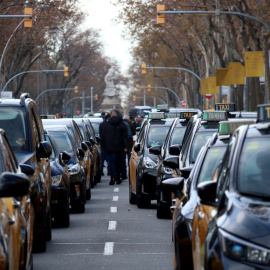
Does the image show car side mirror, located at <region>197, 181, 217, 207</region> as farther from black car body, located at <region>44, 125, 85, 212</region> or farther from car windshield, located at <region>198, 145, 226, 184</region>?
black car body, located at <region>44, 125, 85, 212</region>

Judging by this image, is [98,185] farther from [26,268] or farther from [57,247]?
[26,268]

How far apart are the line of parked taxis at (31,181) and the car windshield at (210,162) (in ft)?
4.99

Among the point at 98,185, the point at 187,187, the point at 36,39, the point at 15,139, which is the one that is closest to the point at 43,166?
the point at 15,139

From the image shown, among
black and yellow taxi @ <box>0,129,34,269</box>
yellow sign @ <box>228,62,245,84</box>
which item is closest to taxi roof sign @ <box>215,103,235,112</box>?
black and yellow taxi @ <box>0,129,34,269</box>

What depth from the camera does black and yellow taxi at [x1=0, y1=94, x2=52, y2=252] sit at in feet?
35.8

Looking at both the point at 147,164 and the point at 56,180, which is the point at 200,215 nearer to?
the point at 56,180

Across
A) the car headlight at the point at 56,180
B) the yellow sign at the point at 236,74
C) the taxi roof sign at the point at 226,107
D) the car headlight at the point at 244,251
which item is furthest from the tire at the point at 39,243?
the yellow sign at the point at 236,74

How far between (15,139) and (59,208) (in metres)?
2.47

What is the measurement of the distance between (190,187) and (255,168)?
7.17 ft

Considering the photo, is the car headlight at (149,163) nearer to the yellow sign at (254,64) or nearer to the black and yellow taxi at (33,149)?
the black and yellow taxi at (33,149)

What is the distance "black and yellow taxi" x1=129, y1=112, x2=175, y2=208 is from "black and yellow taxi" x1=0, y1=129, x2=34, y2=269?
9.11 m

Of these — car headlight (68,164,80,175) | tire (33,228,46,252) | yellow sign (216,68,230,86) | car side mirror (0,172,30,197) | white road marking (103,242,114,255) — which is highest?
yellow sign (216,68,230,86)

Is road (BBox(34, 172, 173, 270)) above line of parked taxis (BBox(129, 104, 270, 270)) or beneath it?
beneath

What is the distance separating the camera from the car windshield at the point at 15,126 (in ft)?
38.2
